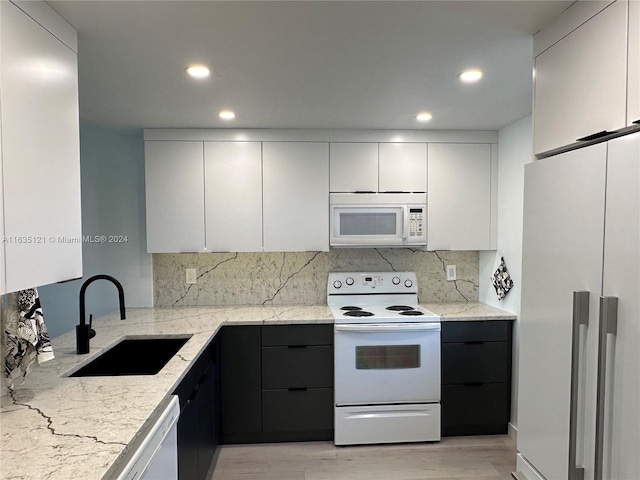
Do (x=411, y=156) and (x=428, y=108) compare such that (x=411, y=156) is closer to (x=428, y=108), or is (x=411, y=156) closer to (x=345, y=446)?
(x=428, y=108)

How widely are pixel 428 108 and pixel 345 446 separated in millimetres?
2364

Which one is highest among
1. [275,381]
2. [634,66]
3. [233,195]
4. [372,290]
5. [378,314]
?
[634,66]

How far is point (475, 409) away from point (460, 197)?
1594 millimetres

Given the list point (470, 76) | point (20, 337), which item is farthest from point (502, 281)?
point (20, 337)

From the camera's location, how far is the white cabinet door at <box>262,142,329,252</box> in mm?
3107

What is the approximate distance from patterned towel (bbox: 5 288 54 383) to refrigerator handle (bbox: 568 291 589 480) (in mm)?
1852

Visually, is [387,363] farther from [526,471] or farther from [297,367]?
[526,471]

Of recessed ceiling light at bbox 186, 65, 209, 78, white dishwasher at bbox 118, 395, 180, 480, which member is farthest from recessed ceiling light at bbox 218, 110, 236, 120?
white dishwasher at bbox 118, 395, 180, 480

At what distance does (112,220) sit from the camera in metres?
3.30

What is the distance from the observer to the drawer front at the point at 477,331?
9.61ft

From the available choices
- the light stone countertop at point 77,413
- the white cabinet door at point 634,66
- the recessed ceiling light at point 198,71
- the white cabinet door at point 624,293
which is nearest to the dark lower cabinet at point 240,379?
the light stone countertop at point 77,413

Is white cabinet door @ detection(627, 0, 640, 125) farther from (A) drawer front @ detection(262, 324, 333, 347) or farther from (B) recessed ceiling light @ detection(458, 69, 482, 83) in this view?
(A) drawer front @ detection(262, 324, 333, 347)

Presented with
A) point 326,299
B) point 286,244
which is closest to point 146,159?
point 286,244

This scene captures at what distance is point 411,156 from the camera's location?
317 cm
